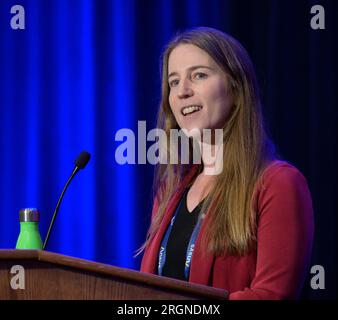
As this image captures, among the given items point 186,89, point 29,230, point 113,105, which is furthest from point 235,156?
point 113,105

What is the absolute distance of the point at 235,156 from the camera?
1504mm

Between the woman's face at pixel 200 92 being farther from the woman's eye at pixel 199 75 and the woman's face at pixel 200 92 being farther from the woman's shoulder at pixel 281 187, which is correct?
the woman's shoulder at pixel 281 187

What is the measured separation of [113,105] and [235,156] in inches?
45.0

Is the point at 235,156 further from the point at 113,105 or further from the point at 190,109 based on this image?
the point at 113,105

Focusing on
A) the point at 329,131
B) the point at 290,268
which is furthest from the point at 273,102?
the point at 290,268

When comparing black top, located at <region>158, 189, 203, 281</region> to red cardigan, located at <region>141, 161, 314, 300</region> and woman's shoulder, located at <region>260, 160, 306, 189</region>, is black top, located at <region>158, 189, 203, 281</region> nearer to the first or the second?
red cardigan, located at <region>141, 161, 314, 300</region>

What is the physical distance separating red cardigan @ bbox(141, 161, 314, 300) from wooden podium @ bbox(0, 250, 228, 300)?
13.4 inches

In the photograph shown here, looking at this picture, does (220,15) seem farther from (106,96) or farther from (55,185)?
(55,185)

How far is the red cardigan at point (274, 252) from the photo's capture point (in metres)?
1.30

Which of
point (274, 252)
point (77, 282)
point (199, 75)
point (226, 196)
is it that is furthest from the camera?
point (199, 75)

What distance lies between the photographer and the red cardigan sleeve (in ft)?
4.24

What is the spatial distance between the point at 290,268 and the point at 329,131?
134cm

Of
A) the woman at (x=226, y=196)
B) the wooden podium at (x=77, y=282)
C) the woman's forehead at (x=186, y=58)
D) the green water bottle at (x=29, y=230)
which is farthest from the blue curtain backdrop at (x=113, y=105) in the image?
the wooden podium at (x=77, y=282)

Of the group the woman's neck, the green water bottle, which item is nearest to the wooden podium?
the green water bottle
